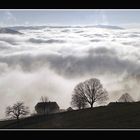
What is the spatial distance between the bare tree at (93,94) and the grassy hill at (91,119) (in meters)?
0.50

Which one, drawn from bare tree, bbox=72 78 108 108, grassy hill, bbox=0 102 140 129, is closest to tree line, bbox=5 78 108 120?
bare tree, bbox=72 78 108 108

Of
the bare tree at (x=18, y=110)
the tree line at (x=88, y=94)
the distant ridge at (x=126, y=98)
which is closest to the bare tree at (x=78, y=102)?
the tree line at (x=88, y=94)

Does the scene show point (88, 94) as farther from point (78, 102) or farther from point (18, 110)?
point (18, 110)

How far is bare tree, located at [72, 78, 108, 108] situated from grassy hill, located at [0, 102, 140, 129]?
1.65 feet

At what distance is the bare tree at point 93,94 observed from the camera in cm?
784

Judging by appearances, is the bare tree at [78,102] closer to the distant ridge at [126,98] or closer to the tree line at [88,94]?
the tree line at [88,94]

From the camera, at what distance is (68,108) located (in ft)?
23.3

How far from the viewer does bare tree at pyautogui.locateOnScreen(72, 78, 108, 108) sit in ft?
25.7

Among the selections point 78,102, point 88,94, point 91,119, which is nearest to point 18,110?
point 91,119

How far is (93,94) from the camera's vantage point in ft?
28.2

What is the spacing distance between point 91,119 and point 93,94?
96.8 inches

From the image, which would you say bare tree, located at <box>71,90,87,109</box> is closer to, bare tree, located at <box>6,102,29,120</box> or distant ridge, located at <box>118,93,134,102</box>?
distant ridge, located at <box>118,93,134,102</box>

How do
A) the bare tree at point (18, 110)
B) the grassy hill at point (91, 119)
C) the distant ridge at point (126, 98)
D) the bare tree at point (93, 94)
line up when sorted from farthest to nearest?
the bare tree at point (93, 94), the distant ridge at point (126, 98), the bare tree at point (18, 110), the grassy hill at point (91, 119)
